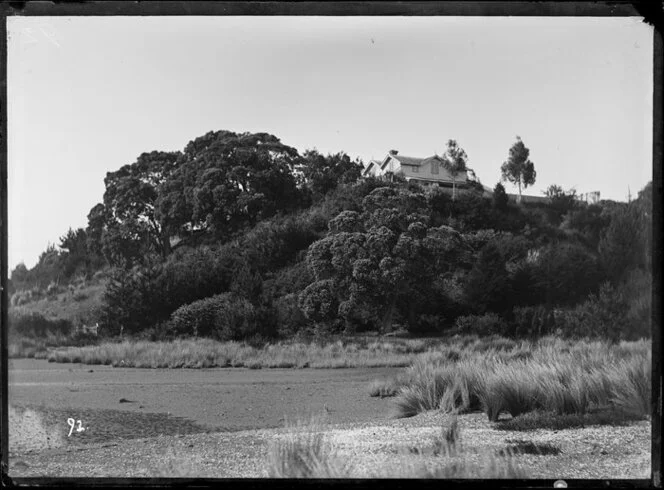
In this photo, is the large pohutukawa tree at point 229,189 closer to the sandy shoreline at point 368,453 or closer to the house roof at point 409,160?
the house roof at point 409,160

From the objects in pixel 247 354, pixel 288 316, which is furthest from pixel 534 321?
pixel 247 354

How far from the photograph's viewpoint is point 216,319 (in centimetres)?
586

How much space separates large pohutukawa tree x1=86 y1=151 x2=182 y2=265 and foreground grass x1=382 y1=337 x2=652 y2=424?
2.38 metres

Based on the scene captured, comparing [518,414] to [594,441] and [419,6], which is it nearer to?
[594,441]

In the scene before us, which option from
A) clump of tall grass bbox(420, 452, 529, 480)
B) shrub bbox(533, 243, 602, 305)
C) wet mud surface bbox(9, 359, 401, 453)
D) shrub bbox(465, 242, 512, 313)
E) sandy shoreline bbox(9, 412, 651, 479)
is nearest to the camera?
clump of tall grass bbox(420, 452, 529, 480)

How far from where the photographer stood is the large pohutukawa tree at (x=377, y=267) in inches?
228

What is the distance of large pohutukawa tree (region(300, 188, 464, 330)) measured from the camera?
19.0 feet

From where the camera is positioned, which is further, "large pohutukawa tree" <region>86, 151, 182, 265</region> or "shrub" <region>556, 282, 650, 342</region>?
"large pohutukawa tree" <region>86, 151, 182, 265</region>

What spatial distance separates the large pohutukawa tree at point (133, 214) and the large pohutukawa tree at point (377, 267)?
1425mm

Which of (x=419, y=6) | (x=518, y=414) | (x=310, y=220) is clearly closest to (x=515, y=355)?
(x=518, y=414)

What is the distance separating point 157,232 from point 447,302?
266 centimetres

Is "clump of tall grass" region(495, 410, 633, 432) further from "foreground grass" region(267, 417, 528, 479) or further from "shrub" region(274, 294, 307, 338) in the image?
"shrub" region(274, 294, 307, 338)

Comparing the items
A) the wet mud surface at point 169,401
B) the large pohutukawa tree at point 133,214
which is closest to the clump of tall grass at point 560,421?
the wet mud surface at point 169,401

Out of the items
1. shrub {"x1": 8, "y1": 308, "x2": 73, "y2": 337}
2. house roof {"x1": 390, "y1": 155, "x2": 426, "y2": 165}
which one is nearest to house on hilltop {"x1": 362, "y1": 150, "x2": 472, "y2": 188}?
house roof {"x1": 390, "y1": 155, "x2": 426, "y2": 165}
